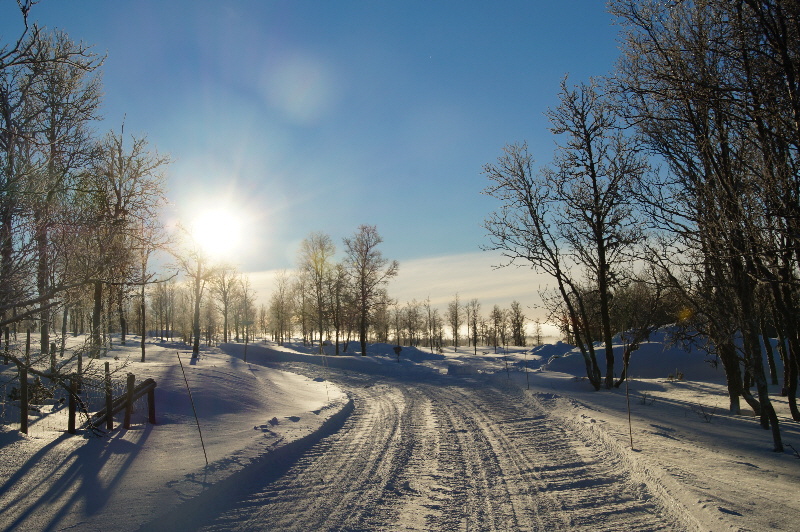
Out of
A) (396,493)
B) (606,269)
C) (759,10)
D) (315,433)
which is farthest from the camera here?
(606,269)

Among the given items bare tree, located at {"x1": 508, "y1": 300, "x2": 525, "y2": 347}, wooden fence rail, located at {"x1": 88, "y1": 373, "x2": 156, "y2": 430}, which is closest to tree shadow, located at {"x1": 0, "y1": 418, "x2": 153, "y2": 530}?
wooden fence rail, located at {"x1": 88, "y1": 373, "x2": 156, "y2": 430}

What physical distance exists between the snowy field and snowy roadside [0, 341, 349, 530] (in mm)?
26

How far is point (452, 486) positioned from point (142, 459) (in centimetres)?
468

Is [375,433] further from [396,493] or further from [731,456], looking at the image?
[731,456]

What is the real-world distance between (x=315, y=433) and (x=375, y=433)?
50.9 inches

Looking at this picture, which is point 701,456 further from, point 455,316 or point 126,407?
point 455,316

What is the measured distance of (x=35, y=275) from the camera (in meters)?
6.16

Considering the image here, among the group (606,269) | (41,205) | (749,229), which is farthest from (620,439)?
(41,205)

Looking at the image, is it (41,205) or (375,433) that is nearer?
(41,205)

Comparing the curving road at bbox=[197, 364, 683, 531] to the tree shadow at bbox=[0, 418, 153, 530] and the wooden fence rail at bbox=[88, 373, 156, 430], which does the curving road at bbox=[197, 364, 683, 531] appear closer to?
the tree shadow at bbox=[0, 418, 153, 530]

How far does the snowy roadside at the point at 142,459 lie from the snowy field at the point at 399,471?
0.09 feet

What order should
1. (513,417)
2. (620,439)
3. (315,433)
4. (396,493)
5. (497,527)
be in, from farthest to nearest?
1. (513,417)
2. (315,433)
3. (620,439)
4. (396,493)
5. (497,527)

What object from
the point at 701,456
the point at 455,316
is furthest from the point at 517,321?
the point at 701,456

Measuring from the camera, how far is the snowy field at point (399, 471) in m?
5.04
